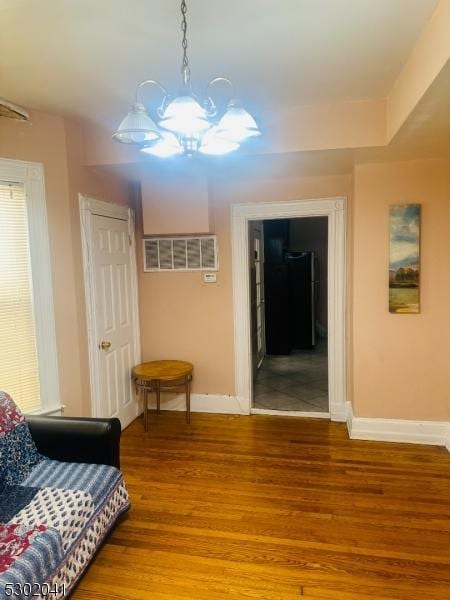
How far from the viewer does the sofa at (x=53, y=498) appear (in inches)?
62.8

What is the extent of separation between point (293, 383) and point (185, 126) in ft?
12.8

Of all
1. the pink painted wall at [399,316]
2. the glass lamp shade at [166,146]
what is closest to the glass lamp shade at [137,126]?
the glass lamp shade at [166,146]

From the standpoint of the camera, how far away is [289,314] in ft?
20.8

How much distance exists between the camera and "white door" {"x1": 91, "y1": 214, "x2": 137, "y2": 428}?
11.0 ft

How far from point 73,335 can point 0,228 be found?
35.6 inches

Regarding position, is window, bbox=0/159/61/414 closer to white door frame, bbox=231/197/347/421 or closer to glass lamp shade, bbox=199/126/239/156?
glass lamp shade, bbox=199/126/239/156

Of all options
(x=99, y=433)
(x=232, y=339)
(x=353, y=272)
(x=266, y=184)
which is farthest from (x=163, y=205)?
(x=99, y=433)

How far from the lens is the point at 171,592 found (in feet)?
6.17

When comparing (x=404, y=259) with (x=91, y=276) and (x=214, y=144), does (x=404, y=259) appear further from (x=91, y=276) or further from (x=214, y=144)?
(x=91, y=276)

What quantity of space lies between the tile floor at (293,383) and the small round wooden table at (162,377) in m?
0.90

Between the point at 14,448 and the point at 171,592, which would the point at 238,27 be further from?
the point at 171,592

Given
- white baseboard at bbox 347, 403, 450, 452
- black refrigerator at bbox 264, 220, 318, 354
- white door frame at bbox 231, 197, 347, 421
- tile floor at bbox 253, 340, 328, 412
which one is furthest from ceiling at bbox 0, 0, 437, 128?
black refrigerator at bbox 264, 220, 318, 354

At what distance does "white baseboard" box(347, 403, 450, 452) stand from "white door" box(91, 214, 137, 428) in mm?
2092

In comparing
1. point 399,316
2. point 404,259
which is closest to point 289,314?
point 399,316
